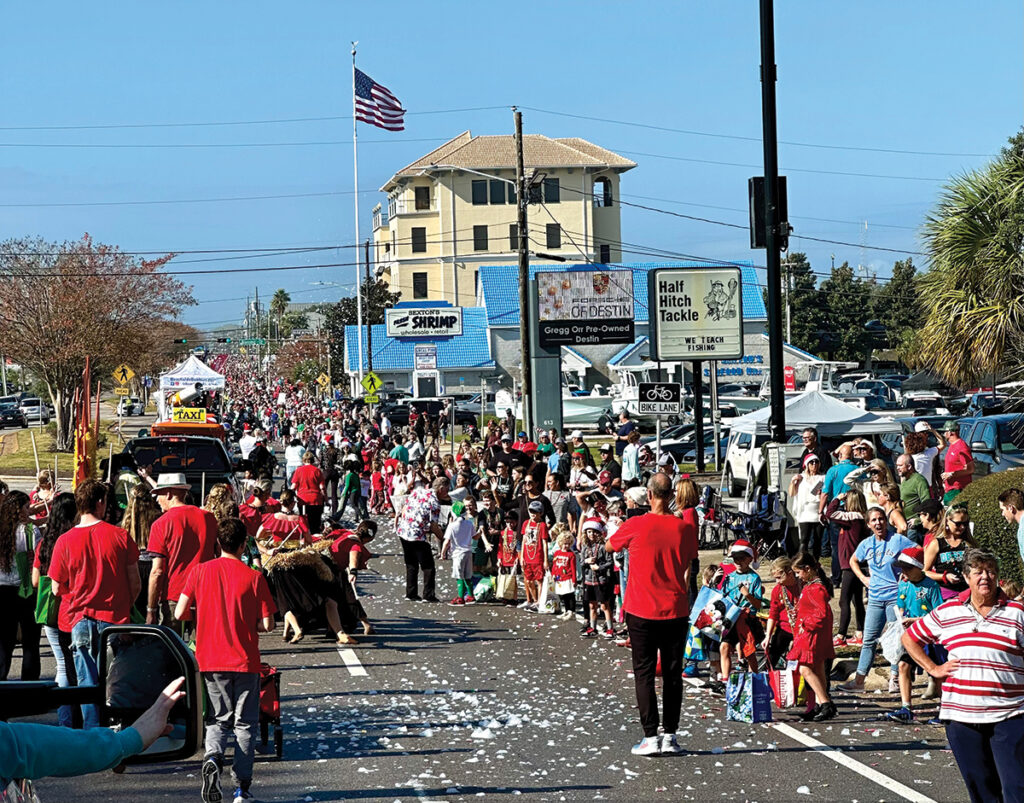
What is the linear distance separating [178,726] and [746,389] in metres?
55.5

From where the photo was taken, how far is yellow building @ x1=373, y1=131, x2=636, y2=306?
99000 millimetres

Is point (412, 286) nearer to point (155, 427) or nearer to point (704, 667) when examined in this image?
point (155, 427)

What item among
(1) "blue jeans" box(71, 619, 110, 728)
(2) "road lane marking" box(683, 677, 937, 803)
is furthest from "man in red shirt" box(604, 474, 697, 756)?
(1) "blue jeans" box(71, 619, 110, 728)

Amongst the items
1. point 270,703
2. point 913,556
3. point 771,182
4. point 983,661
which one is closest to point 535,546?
point 771,182

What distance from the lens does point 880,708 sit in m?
11.3

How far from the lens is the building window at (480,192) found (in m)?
98.7

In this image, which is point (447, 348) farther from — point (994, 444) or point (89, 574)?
point (89, 574)

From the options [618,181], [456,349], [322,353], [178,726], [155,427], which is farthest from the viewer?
[322,353]

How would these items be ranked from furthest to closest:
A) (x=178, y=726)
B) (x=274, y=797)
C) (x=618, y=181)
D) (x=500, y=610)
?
(x=618, y=181)
(x=500, y=610)
(x=274, y=797)
(x=178, y=726)

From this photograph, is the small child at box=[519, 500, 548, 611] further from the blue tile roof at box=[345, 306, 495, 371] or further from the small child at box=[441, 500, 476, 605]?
the blue tile roof at box=[345, 306, 495, 371]

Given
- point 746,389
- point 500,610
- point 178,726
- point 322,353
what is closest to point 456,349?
point 746,389

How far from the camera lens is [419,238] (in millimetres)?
101625

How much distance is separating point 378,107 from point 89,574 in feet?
144

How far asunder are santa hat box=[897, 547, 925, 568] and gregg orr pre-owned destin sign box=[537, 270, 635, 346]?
25.6 meters
